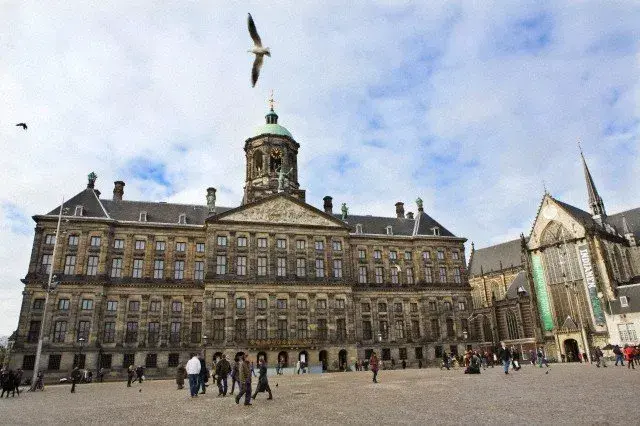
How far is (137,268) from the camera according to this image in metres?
47.6

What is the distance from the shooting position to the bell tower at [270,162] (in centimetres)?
5597

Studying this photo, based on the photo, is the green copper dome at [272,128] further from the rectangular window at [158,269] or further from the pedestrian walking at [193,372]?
the pedestrian walking at [193,372]

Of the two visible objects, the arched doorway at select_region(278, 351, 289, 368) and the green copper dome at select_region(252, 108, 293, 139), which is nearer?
the arched doorway at select_region(278, 351, 289, 368)

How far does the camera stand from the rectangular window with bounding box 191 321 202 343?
46.4m

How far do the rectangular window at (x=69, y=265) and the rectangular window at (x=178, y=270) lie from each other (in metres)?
10.2

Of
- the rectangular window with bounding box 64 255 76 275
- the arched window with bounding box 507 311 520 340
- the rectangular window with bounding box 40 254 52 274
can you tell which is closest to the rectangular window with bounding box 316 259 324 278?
the rectangular window with bounding box 64 255 76 275

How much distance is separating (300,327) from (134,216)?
23415 mm

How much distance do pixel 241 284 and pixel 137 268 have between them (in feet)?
38.6

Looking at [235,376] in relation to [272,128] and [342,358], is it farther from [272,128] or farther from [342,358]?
[272,128]

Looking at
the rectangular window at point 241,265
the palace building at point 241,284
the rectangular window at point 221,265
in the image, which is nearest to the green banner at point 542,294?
the palace building at point 241,284

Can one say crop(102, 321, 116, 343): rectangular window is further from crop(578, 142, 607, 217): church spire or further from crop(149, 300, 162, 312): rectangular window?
crop(578, 142, 607, 217): church spire

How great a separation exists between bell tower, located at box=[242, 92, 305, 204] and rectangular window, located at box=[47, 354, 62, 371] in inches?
1049

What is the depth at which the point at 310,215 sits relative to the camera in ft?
174

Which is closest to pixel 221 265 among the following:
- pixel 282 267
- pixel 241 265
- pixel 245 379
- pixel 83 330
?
pixel 241 265
